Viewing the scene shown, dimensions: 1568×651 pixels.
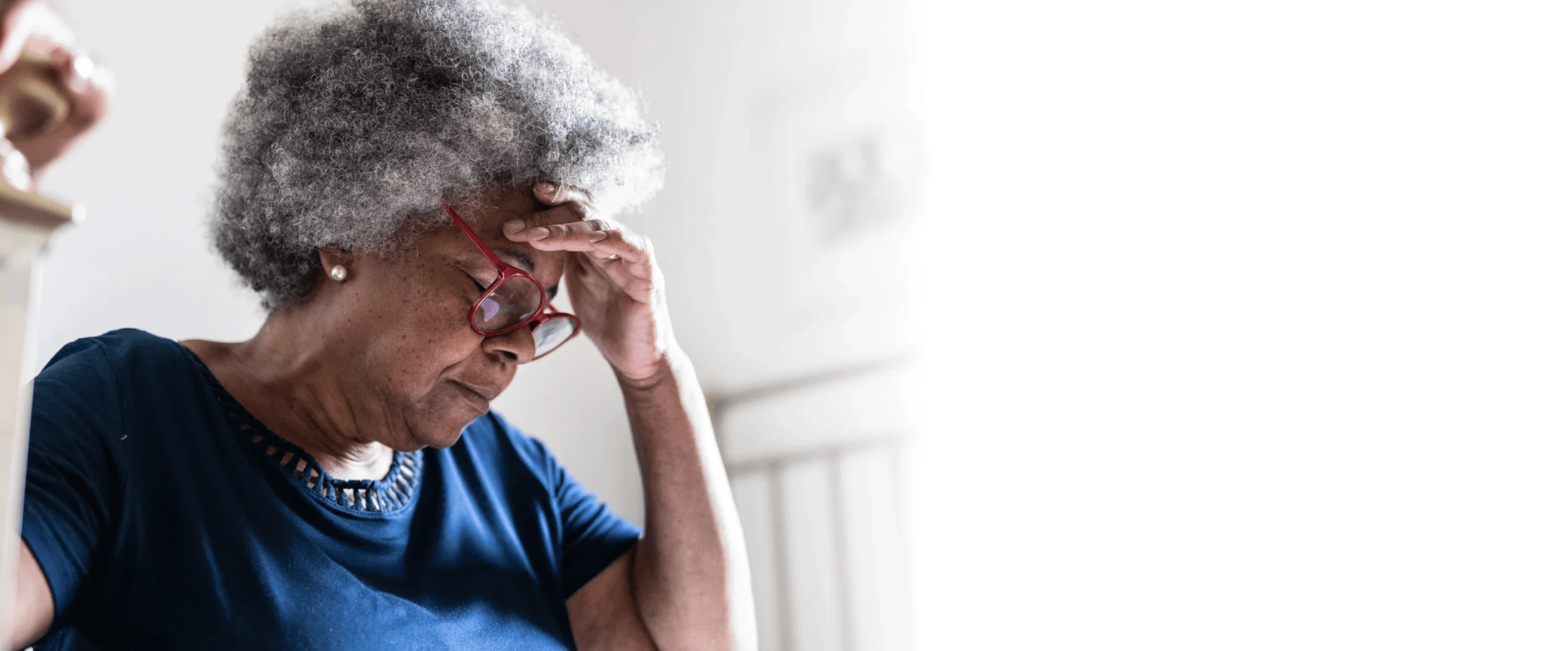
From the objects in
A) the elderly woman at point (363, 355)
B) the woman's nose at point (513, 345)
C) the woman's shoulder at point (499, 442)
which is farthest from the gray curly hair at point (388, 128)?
the woman's shoulder at point (499, 442)

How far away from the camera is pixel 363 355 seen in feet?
3.61

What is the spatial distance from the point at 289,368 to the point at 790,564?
843mm

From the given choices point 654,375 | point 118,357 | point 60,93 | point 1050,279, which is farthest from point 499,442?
point 60,93

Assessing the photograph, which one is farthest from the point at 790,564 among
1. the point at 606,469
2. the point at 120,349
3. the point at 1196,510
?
the point at 120,349

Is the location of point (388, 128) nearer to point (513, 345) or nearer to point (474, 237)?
point (474, 237)

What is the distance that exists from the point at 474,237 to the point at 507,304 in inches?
2.8

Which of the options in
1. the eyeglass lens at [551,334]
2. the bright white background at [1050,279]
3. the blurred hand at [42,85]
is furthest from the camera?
the bright white background at [1050,279]

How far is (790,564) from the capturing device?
5.69 ft

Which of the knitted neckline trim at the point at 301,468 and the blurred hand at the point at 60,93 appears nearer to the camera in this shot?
the blurred hand at the point at 60,93

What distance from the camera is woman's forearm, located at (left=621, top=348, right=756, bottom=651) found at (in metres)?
1.29

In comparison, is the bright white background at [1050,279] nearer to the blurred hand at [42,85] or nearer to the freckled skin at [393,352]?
the freckled skin at [393,352]

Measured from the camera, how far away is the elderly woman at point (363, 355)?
96 cm

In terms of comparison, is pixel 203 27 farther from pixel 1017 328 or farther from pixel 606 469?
pixel 1017 328
